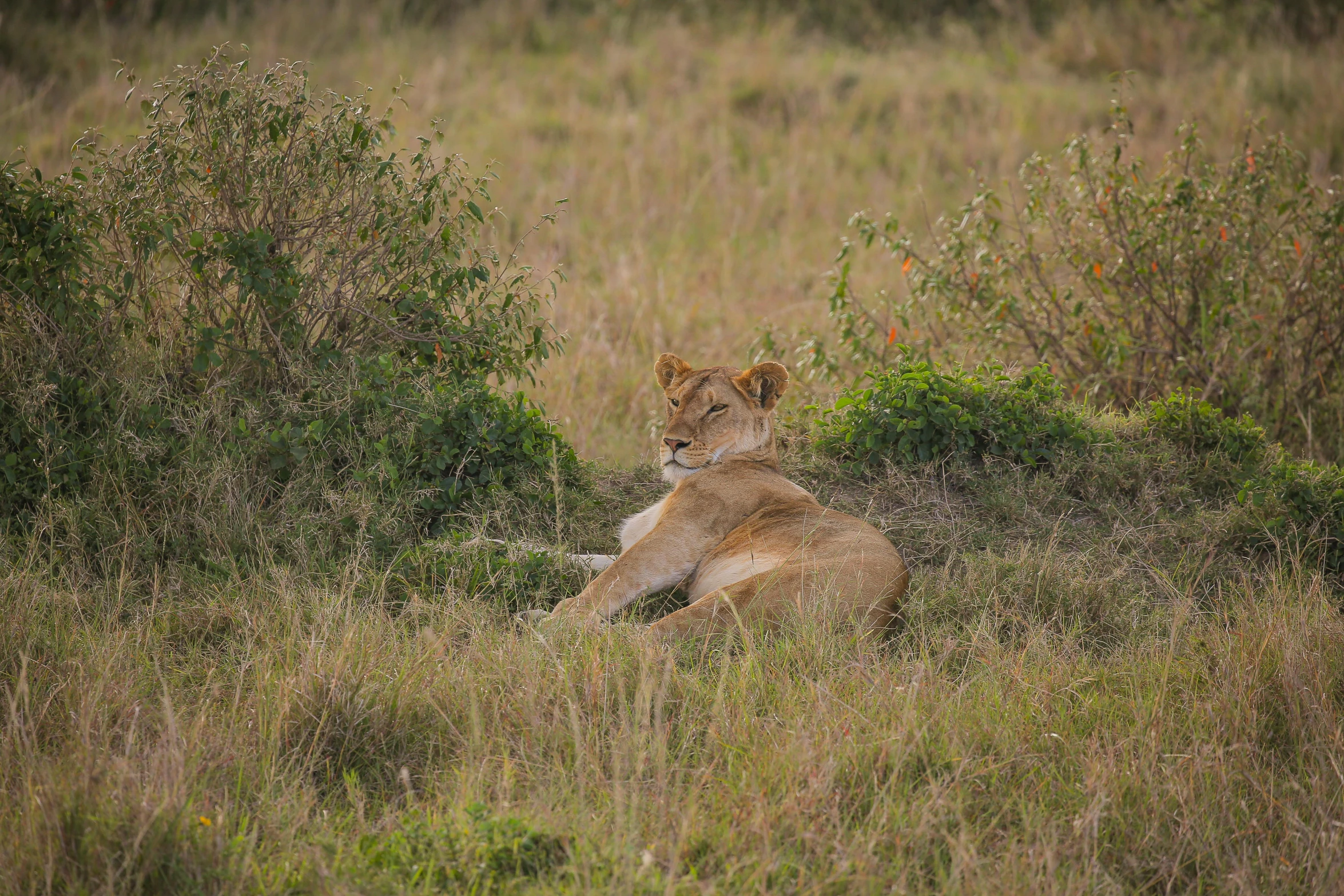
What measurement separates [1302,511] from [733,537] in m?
2.83

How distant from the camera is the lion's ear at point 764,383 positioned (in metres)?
5.33

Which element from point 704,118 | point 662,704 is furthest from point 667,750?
point 704,118

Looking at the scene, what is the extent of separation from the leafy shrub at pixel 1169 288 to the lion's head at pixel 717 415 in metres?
1.74

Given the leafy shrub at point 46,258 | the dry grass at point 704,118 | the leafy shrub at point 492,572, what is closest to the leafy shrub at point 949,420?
the leafy shrub at point 492,572

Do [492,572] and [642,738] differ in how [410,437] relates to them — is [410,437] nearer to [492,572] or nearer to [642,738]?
[492,572]

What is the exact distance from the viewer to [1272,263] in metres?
7.70

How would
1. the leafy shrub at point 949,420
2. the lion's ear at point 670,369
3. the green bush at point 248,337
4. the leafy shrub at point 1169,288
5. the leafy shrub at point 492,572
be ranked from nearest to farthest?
the leafy shrub at point 492,572 → the green bush at point 248,337 → the lion's ear at point 670,369 → the leafy shrub at point 949,420 → the leafy shrub at point 1169,288

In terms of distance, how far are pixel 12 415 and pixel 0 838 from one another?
2.88m

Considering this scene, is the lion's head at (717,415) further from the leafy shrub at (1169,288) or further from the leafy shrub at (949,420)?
the leafy shrub at (1169,288)

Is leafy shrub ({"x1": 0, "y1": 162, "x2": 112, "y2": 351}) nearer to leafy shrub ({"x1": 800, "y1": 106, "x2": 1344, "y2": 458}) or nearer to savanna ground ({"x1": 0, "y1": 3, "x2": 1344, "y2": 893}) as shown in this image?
savanna ground ({"x1": 0, "y1": 3, "x2": 1344, "y2": 893})

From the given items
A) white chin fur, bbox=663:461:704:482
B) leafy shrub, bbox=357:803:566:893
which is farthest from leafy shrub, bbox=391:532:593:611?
leafy shrub, bbox=357:803:566:893

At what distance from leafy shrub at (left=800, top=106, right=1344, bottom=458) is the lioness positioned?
72.3 inches

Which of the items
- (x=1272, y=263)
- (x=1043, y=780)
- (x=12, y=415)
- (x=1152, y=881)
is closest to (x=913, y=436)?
(x=1043, y=780)

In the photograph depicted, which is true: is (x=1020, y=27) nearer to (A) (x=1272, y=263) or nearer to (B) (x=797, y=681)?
(A) (x=1272, y=263)
